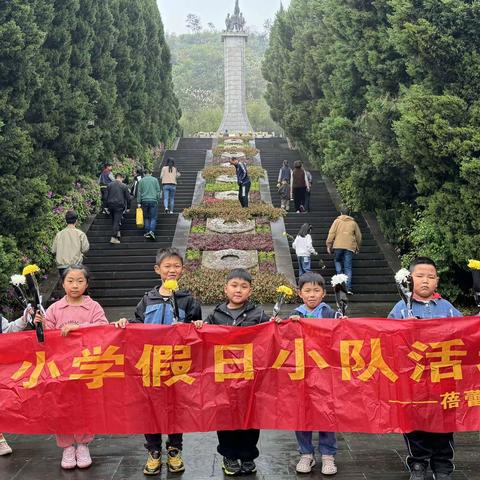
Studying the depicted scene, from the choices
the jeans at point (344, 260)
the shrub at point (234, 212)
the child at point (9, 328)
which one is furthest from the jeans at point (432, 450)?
the shrub at point (234, 212)

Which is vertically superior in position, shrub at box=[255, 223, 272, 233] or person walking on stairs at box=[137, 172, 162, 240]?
person walking on stairs at box=[137, 172, 162, 240]

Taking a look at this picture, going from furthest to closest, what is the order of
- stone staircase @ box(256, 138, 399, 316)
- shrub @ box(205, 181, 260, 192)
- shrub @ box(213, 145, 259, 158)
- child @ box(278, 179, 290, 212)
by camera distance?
shrub @ box(213, 145, 259, 158)
shrub @ box(205, 181, 260, 192)
child @ box(278, 179, 290, 212)
stone staircase @ box(256, 138, 399, 316)

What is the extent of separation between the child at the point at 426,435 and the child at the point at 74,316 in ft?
7.78

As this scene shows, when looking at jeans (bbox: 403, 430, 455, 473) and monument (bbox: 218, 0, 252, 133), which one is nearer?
jeans (bbox: 403, 430, 455, 473)

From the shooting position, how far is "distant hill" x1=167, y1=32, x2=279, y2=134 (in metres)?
61.8

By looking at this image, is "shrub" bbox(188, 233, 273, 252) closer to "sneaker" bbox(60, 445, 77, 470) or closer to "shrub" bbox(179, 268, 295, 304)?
"shrub" bbox(179, 268, 295, 304)

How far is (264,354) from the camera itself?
5.05 m

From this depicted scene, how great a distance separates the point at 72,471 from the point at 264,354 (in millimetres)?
1668

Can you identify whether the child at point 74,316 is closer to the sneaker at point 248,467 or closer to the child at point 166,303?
the child at point 166,303

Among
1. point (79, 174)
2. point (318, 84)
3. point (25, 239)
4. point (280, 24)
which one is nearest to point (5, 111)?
point (25, 239)

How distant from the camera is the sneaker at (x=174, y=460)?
4.90 metres

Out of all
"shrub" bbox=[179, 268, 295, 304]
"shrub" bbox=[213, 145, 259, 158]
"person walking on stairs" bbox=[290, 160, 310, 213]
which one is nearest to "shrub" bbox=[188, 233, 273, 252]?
"shrub" bbox=[179, 268, 295, 304]

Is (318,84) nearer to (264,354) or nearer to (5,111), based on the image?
(5,111)

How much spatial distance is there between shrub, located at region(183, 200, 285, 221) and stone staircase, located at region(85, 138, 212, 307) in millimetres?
545
